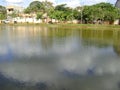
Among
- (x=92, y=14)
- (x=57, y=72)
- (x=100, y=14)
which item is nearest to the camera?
(x=57, y=72)

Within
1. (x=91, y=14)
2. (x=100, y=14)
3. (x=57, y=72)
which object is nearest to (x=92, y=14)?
(x=91, y=14)

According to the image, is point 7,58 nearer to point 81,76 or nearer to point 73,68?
point 73,68

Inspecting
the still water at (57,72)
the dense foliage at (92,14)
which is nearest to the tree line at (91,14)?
the dense foliage at (92,14)

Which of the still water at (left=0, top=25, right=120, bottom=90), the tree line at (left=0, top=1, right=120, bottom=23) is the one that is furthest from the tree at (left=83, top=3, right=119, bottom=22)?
the still water at (left=0, top=25, right=120, bottom=90)

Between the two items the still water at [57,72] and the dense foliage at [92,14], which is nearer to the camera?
the still water at [57,72]

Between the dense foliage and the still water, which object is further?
the dense foliage

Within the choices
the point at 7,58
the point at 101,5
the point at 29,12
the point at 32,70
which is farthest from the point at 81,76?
the point at 29,12

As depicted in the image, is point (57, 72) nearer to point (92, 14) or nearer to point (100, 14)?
point (100, 14)

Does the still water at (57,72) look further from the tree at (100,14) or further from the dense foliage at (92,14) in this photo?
the dense foliage at (92,14)

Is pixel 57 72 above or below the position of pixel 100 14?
below

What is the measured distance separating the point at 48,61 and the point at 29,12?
6027 cm

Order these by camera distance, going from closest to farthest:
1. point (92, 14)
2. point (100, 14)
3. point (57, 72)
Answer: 1. point (57, 72)
2. point (100, 14)
3. point (92, 14)

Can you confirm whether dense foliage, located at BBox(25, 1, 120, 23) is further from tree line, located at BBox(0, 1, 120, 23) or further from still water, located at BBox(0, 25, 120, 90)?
still water, located at BBox(0, 25, 120, 90)

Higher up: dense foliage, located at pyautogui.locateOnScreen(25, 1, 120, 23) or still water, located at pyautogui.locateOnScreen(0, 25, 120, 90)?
dense foliage, located at pyautogui.locateOnScreen(25, 1, 120, 23)
